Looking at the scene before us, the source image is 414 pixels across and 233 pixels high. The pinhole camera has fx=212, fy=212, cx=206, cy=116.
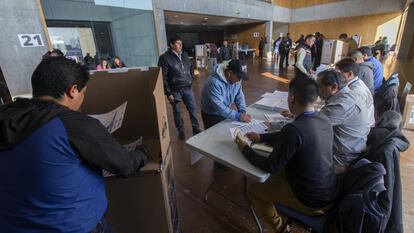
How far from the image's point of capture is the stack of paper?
1.99 m

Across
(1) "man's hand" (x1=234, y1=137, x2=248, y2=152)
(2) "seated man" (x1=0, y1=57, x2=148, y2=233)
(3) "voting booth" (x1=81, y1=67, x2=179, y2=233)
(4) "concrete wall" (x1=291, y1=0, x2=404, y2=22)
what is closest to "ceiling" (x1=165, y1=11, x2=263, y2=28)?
(4) "concrete wall" (x1=291, y1=0, x2=404, y2=22)

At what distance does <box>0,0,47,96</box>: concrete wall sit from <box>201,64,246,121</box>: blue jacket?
12.3 feet

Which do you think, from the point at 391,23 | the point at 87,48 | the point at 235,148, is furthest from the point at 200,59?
the point at 391,23

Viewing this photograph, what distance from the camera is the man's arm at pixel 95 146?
69 cm

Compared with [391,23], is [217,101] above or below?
below

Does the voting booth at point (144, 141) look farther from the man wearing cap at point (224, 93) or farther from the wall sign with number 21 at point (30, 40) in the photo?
the wall sign with number 21 at point (30, 40)

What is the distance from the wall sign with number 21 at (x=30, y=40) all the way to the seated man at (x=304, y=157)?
453 centimetres

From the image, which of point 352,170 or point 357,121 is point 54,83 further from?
point 357,121

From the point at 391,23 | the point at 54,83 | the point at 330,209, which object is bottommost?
the point at 330,209

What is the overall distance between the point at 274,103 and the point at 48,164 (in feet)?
6.07

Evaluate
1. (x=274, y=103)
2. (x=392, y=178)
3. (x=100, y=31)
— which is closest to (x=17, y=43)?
(x=100, y=31)

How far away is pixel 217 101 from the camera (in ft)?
6.35

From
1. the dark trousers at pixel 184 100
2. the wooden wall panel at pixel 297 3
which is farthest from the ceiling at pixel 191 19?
the dark trousers at pixel 184 100

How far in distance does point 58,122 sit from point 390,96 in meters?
2.75
